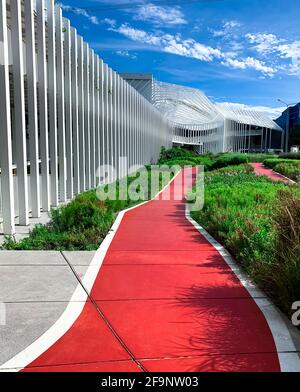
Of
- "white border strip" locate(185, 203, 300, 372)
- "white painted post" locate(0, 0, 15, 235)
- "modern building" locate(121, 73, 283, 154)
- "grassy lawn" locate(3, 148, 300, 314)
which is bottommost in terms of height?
"white border strip" locate(185, 203, 300, 372)

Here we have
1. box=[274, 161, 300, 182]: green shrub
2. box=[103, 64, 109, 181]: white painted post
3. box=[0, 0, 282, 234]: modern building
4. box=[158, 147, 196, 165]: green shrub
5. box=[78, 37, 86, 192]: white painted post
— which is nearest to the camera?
box=[0, 0, 282, 234]: modern building

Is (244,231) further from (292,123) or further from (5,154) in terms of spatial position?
(292,123)

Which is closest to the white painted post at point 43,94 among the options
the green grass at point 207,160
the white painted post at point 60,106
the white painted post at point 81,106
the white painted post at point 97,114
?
the white painted post at point 60,106

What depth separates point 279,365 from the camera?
3346mm

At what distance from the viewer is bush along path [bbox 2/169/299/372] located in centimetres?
337

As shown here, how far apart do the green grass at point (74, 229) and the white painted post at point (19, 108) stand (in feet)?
2.46

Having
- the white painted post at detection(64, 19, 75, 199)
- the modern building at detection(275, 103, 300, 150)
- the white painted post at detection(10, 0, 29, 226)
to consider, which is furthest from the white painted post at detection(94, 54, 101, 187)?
the modern building at detection(275, 103, 300, 150)

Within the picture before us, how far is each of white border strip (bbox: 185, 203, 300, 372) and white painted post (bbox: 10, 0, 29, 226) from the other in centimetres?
487

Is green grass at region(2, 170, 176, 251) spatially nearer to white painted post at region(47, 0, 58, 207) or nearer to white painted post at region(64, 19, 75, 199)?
white painted post at region(47, 0, 58, 207)

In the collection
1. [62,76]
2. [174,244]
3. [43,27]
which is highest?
[43,27]

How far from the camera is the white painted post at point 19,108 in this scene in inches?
334
